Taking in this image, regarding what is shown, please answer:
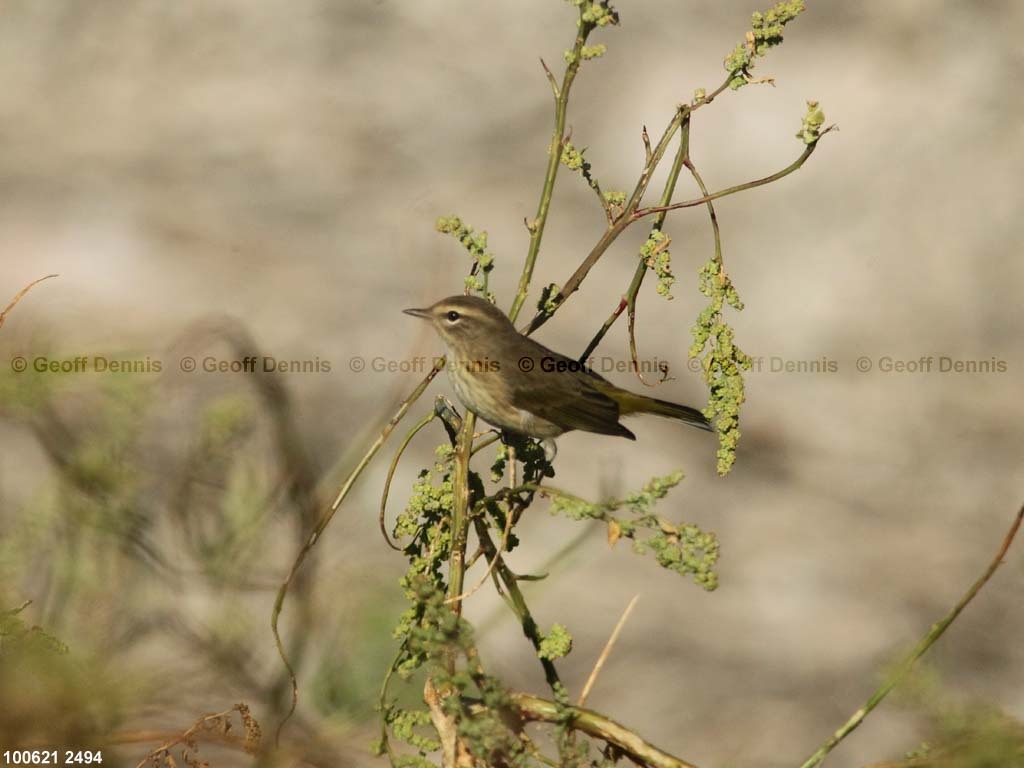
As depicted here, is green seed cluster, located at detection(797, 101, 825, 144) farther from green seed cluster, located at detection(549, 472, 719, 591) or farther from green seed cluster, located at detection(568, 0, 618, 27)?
green seed cluster, located at detection(549, 472, 719, 591)

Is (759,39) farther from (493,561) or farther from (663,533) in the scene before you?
(493,561)

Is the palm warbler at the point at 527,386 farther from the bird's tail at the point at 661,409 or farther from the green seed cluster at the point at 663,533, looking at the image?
the green seed cluster at the point at 663,533

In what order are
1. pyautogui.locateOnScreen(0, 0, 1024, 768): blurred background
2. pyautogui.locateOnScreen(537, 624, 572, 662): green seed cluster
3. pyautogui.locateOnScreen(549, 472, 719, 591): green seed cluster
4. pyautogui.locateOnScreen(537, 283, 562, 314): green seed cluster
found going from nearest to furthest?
pyautogui.locateOnScreen(549, 472, 719, 591): green seed cluster → pyautogui.locateOnScreen(537, 624, 572, 662): green seed cluster → pyautogui.locateOnScreen(537, 283, 562, 314): green seed cluster → pyautogui.locateOnScreen(0, 0, 1024, 768): blurred background

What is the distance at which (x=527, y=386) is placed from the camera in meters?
3.47

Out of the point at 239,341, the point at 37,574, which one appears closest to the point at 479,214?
the point at 239,341

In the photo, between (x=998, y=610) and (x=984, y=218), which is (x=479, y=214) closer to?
(x=984, y=218)

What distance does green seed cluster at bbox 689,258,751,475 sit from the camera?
2.03 m

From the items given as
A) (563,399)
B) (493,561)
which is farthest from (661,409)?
(493,561)

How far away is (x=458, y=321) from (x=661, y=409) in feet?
2.28

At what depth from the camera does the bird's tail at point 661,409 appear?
3.46 m

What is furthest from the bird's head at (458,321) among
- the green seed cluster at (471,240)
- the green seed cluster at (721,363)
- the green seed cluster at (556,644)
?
the green seed cluster at (556,644)

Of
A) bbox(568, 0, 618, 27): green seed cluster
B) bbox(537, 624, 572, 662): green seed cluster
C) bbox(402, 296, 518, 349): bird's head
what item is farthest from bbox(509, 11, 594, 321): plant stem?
bbox(402, 296, 518, 349): bird's head

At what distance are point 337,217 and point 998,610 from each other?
97.9 inches

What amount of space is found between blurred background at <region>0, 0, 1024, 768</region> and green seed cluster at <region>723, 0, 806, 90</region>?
1.41m
